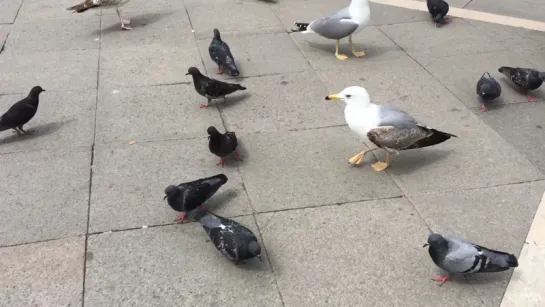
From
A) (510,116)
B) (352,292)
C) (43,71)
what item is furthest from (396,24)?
(352,292)

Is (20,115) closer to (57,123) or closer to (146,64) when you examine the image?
(57,123)

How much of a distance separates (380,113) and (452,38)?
4.15m

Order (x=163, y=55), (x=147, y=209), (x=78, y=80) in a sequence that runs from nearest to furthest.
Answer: (x=147, y=209)
(x=78, y=80)
(x=163, y=55)

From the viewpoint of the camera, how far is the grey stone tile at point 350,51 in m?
7.58

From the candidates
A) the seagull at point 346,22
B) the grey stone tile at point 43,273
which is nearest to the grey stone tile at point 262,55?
the seagull at point 346,22

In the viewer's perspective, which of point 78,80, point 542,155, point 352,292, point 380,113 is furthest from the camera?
point 78,80

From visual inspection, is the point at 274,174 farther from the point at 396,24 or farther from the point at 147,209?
the point at 396,24

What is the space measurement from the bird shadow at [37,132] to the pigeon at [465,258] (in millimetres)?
4341

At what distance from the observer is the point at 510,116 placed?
618 cm

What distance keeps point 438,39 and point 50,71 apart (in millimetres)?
5932

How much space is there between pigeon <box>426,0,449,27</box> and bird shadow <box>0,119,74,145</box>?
20.0ft

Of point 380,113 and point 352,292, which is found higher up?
point 380,113

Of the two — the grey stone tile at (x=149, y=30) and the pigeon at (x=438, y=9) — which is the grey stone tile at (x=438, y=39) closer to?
the pigeon at (x=438, y=9)

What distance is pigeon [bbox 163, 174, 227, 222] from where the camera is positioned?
14.3ft
